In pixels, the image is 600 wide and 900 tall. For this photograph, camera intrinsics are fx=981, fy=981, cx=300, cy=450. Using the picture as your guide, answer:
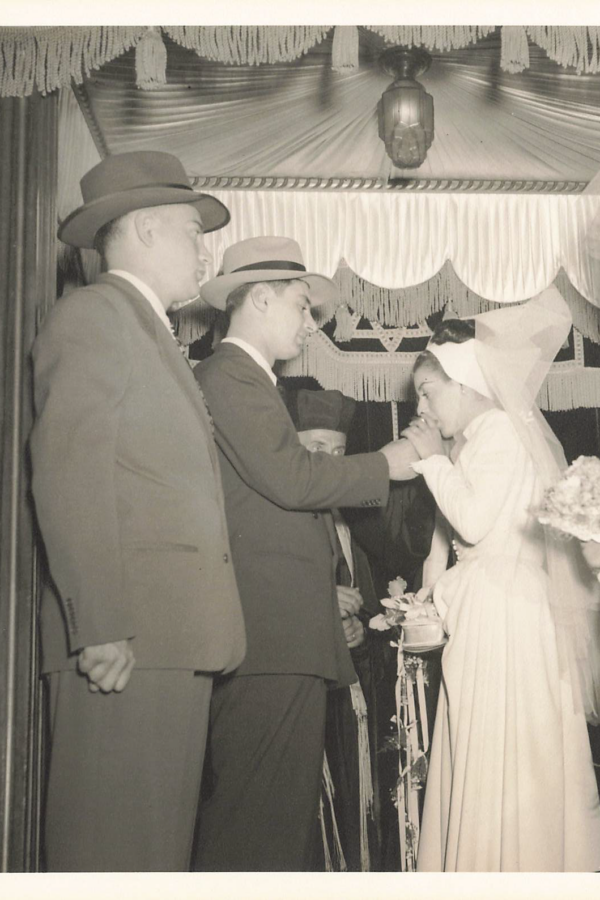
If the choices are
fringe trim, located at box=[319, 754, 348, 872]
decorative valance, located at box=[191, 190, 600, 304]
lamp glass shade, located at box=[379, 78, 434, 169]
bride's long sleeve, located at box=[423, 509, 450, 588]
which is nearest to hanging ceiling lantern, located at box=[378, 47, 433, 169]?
lamp glass shade, located at box=[379, 78, 434, 169]

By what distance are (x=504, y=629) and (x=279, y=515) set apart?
689 millimetres

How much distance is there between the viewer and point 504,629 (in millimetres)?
2672

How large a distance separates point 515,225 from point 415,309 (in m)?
0.56

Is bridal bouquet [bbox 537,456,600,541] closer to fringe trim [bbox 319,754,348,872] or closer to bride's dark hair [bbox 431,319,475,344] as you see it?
bride's dark hair [bbox 431,319,475,344]

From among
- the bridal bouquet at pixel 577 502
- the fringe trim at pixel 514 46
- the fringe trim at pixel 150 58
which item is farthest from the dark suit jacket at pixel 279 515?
the fringe trim at pixel 514 46

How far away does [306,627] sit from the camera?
2.58m

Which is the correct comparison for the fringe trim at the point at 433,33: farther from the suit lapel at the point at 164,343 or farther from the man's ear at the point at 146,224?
the suit lapel at the point at 164,343

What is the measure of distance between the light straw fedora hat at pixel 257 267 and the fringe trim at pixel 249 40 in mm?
532

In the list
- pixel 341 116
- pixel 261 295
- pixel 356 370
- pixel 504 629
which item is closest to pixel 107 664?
pixel 504 629

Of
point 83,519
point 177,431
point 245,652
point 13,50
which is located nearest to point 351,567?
point 245,652

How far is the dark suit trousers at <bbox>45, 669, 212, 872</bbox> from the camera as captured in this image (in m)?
2.12

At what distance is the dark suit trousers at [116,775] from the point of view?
212 centimetres

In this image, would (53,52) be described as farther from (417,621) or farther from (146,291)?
(417,621)

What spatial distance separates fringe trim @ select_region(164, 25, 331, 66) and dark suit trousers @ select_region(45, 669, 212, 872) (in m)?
1.63
